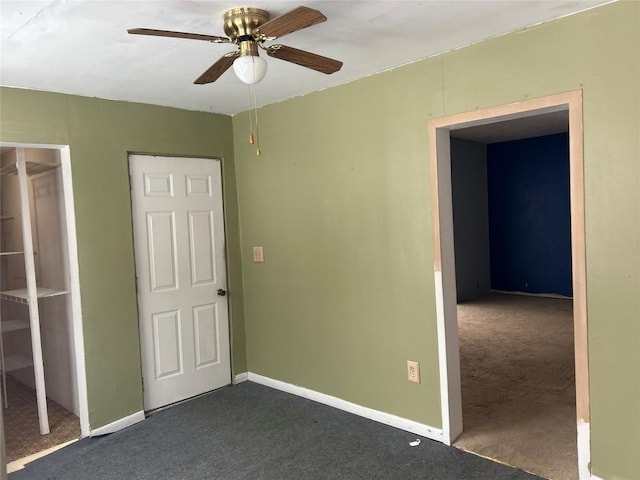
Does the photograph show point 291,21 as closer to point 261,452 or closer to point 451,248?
point 451,248

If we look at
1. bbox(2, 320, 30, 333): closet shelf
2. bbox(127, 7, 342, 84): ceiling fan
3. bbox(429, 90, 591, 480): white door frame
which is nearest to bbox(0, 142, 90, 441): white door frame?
bbox(2, 320, 30, 333): closet shelf

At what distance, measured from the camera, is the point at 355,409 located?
134 inches

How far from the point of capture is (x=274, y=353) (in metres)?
3.95

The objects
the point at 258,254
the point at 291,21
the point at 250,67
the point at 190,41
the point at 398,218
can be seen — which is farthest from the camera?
the point at 258,254

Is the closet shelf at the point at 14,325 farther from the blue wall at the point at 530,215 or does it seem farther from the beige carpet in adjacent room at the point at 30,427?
the blue wall at the point at 530,215

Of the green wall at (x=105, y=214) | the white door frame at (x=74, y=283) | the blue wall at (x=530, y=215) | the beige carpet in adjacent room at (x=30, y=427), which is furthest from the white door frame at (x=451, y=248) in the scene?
the blue wall at (x=530, y=215)

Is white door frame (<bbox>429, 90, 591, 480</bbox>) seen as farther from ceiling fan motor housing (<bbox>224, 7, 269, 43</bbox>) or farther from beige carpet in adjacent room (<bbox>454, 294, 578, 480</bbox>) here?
ceiling fan motor housing (<bbox>224, 7, 269, 43</bbox>)

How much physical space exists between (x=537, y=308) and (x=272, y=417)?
4.53 metres

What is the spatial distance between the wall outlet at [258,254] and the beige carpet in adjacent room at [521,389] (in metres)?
1.88

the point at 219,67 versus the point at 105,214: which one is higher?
the point at 219,67

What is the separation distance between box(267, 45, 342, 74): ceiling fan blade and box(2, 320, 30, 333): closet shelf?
3300mm

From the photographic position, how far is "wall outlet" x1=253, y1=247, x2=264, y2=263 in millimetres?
3947

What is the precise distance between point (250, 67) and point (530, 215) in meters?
6.56

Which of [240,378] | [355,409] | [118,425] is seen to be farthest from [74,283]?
[355,409]
